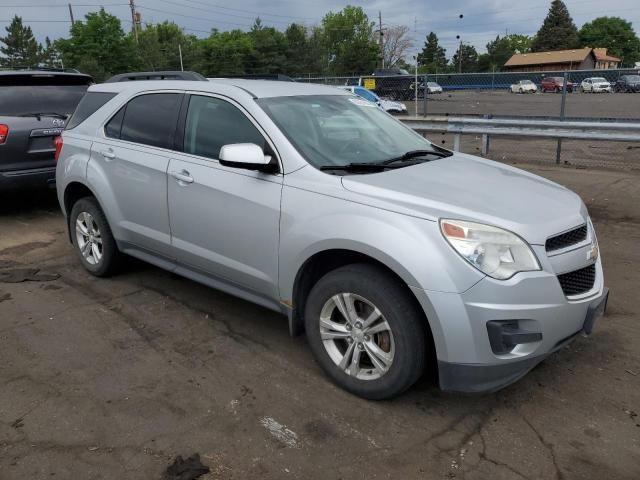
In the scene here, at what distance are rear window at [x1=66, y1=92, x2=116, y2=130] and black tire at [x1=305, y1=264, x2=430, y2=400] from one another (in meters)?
2.89

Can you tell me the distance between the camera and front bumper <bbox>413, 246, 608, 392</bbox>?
8.87ft

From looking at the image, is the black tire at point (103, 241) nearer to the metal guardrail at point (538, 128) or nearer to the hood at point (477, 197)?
the hood at point (477, 197)

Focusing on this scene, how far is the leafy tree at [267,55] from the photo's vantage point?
6750cm

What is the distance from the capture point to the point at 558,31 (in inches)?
4178

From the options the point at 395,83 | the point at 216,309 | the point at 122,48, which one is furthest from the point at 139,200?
the point at 122,48

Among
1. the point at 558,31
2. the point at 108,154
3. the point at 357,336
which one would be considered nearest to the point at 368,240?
the point at 357,336

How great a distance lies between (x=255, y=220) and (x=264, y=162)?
1.18ft

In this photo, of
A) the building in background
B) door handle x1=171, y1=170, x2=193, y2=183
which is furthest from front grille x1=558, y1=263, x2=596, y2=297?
the building in background

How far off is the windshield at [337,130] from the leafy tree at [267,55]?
6448 centimetres

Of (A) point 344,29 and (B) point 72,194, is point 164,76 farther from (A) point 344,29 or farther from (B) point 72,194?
(A) point 344,29

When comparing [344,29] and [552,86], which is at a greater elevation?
[344,29]

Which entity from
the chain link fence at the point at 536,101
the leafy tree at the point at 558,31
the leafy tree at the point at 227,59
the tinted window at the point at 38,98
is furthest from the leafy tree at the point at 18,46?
the leafy tree at the point at 558,31

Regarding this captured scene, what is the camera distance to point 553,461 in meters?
2.71

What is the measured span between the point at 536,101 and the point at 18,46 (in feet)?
245
